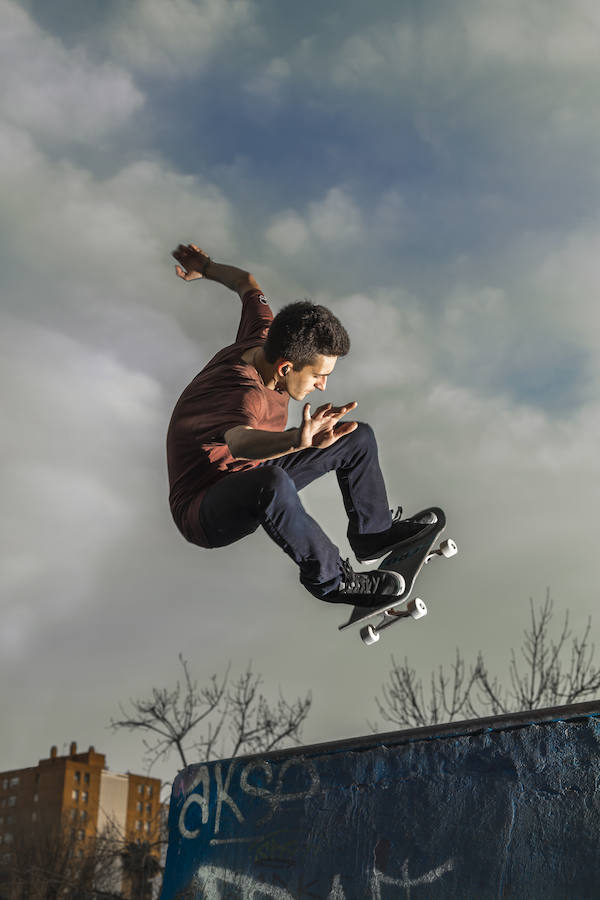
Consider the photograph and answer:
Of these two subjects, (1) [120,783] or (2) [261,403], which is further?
(1) [120,783]

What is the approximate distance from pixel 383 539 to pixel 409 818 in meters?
2.07

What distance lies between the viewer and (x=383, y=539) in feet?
16.3

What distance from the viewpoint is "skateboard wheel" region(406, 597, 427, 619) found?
15.9ft

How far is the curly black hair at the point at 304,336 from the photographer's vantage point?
4.46 metres

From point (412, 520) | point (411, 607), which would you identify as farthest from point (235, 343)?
point (411, 607)

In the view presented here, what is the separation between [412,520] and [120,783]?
312 ft

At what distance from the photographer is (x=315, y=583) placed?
4.34 metres

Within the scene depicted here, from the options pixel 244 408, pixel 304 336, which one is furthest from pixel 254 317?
pixel 244 408

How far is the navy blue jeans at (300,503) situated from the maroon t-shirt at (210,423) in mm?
178

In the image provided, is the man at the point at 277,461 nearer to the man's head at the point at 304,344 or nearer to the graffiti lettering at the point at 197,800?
the man's head at the point at 304,344

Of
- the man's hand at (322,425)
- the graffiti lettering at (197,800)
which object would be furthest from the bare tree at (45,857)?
the man's hand at (322,425)

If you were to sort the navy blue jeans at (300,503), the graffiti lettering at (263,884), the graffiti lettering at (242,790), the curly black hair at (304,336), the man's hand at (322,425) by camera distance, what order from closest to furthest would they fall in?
the graffiti lettering at (263,884)
the graffiti lettering at (242,790)
the man's hand at (322,425)
the navy blue jeans at (300,503)
the curly black hair at (304,336)

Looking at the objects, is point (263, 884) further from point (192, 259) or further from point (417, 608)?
point (192, 259)

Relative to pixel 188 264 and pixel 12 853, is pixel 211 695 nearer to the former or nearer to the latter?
pixel 188 264
